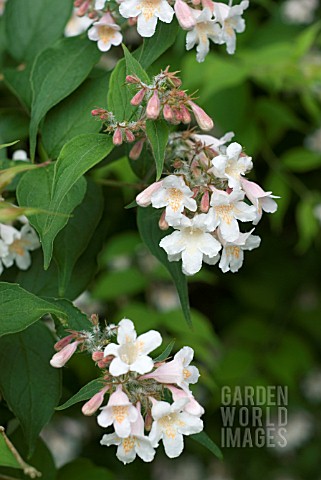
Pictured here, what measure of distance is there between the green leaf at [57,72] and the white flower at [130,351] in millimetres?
410

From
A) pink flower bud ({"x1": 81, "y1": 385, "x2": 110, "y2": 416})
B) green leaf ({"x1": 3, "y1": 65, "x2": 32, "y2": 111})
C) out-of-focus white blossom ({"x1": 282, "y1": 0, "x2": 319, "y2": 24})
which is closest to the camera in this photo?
pink flower bud ({"x1": 81, "y1": 385, "x2": 110, "y2": 416})

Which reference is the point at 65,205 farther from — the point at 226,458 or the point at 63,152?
the point at 226,458

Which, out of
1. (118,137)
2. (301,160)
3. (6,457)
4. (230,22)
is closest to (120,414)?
(6,457)

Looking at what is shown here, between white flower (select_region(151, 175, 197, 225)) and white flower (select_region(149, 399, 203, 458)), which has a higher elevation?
white flower (select_region(151, 175, 197, 225))

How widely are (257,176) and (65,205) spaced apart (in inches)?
73.1

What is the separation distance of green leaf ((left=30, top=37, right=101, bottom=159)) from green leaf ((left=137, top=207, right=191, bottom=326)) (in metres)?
0.22

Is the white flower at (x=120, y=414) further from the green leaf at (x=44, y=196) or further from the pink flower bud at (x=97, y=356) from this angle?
the green leaf at (x=44, y=196)

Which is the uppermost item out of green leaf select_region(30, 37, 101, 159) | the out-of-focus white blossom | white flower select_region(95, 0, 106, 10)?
white flower select_region(95, 0, 106, 10)

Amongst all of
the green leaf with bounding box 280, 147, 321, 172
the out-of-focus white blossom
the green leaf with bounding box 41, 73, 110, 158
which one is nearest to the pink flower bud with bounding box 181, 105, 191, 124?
the green leaf with bounding box 41, 73, 110, 158

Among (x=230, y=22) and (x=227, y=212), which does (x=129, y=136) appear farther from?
(x=230, y=22)

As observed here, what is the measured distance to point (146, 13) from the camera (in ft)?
3.84

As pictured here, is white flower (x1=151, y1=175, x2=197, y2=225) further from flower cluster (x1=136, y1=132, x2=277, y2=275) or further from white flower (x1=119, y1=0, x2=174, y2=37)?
white flower (x1=119, y1=0, x2=174, y2=37)

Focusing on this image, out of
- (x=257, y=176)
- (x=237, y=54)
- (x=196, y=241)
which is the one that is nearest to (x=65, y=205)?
(x=196, y=241)

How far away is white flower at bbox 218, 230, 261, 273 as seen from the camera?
1136 millimetres
